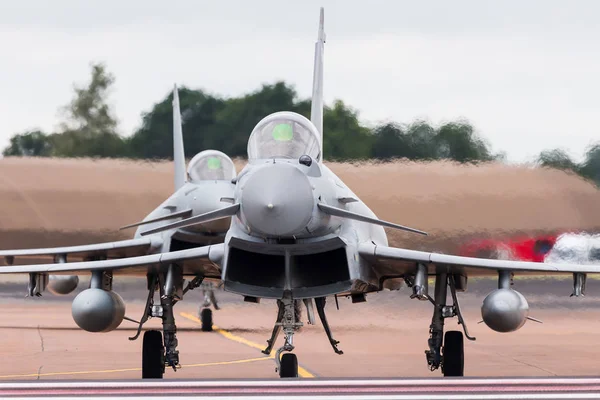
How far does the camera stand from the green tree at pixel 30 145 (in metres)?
24.2

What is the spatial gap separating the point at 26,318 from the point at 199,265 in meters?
12.4

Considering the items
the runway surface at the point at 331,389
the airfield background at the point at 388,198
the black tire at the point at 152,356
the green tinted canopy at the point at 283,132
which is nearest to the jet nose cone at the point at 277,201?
the green tinted canopy at the point at 283,132

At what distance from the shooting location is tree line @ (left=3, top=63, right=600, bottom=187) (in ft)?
71.1

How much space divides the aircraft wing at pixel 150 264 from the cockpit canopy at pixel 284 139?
3.56 ft

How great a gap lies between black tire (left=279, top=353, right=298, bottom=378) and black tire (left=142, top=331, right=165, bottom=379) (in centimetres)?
127

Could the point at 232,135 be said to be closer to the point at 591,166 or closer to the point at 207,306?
the point at 207,306

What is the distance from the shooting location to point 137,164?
75.9 ft

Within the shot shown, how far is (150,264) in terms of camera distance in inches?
494

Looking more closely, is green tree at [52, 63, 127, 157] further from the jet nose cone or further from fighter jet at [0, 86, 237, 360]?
the jet nose cone

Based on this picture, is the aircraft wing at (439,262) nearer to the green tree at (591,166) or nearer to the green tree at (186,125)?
the green tree at (591,166)

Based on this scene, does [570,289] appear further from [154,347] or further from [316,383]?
[316,383]

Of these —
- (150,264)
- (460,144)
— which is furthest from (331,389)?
(460,144)

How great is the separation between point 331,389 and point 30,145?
16395 millimetres

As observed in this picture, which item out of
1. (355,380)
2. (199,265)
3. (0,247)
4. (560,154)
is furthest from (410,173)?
(355,380)
